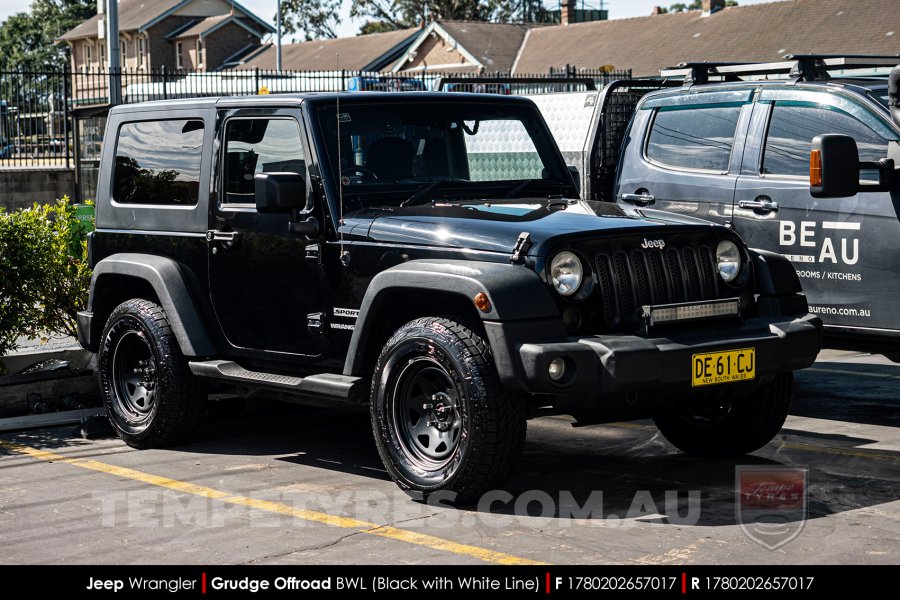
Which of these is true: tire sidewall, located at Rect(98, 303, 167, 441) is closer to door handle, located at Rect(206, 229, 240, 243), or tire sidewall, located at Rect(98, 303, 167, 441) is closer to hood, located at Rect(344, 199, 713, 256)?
door handle, located at Rect(206, 229, 240, 243)

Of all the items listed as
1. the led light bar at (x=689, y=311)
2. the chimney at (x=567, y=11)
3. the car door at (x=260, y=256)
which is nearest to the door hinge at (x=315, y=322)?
the car door at (x=260, y=256)

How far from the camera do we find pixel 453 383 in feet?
19.5

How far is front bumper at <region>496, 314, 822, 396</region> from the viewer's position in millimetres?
5645

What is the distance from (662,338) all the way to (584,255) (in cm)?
51

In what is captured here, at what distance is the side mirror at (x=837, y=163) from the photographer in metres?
7.44

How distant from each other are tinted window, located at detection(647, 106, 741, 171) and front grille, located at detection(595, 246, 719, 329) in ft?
8.28

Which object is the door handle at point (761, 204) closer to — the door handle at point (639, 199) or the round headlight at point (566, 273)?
the door handle at point (639, 199)

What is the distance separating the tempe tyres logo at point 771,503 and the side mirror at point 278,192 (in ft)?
8.65

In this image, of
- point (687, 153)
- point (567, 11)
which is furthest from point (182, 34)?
point (687, 153)

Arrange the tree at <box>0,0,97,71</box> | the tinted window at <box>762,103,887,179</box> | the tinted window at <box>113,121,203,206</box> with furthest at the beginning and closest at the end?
the tree at <box>0,0,97,71</box> < the tinted window at <box>762,103,887,179</box> < the tinted window at <box>113,121,203,206</box>

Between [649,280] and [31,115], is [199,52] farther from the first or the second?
[649,280]

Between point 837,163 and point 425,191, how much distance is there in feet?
7.77

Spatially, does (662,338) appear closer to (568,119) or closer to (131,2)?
(568,119)

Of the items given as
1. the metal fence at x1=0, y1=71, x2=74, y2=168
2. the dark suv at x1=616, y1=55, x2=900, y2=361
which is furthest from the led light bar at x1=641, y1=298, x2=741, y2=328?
the metal fence at x1=0, y1=71, x2=74, y2=168
